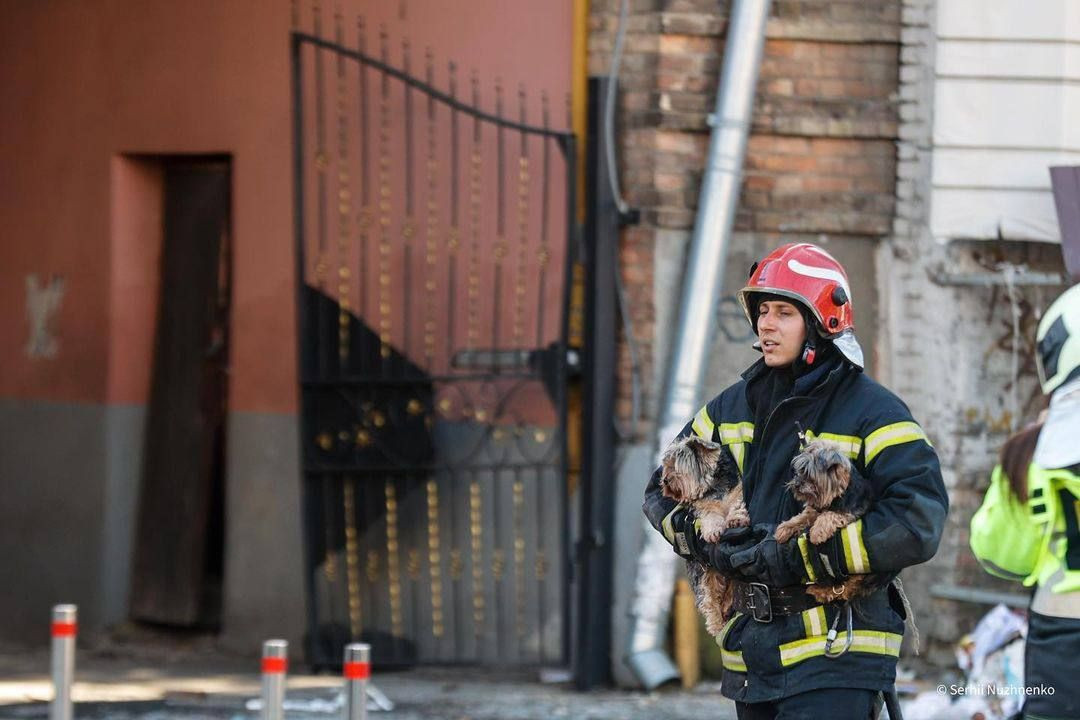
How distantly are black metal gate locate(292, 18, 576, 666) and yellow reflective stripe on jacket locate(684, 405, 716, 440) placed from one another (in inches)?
146

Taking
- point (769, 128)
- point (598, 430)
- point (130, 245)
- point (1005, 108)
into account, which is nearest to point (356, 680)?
point (598, 430)

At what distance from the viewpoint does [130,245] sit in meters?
8.99

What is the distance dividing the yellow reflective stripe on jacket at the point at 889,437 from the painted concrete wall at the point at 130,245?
4.45 m

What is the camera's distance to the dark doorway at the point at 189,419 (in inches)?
351

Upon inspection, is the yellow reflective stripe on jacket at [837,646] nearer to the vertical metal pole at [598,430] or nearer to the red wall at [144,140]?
the vertical metal pole at [598,430]

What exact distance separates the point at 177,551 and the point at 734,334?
3476 millimetres

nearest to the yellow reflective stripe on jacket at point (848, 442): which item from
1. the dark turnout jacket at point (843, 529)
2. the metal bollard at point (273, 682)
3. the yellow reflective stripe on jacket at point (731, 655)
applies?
the dark turnout jacket at point (843, 529)

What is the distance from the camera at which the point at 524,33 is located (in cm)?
775

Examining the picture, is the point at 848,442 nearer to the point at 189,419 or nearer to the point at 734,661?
the point at 734,661

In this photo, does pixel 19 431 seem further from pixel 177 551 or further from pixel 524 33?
pixel 524 33

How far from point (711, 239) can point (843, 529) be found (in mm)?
4001

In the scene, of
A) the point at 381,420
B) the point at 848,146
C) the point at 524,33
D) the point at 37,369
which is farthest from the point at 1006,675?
the point at 37,369

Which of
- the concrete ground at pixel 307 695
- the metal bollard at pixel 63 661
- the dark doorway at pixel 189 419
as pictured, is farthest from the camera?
the dark doorway at pixel 189 419

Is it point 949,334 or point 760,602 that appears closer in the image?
point 760,602
